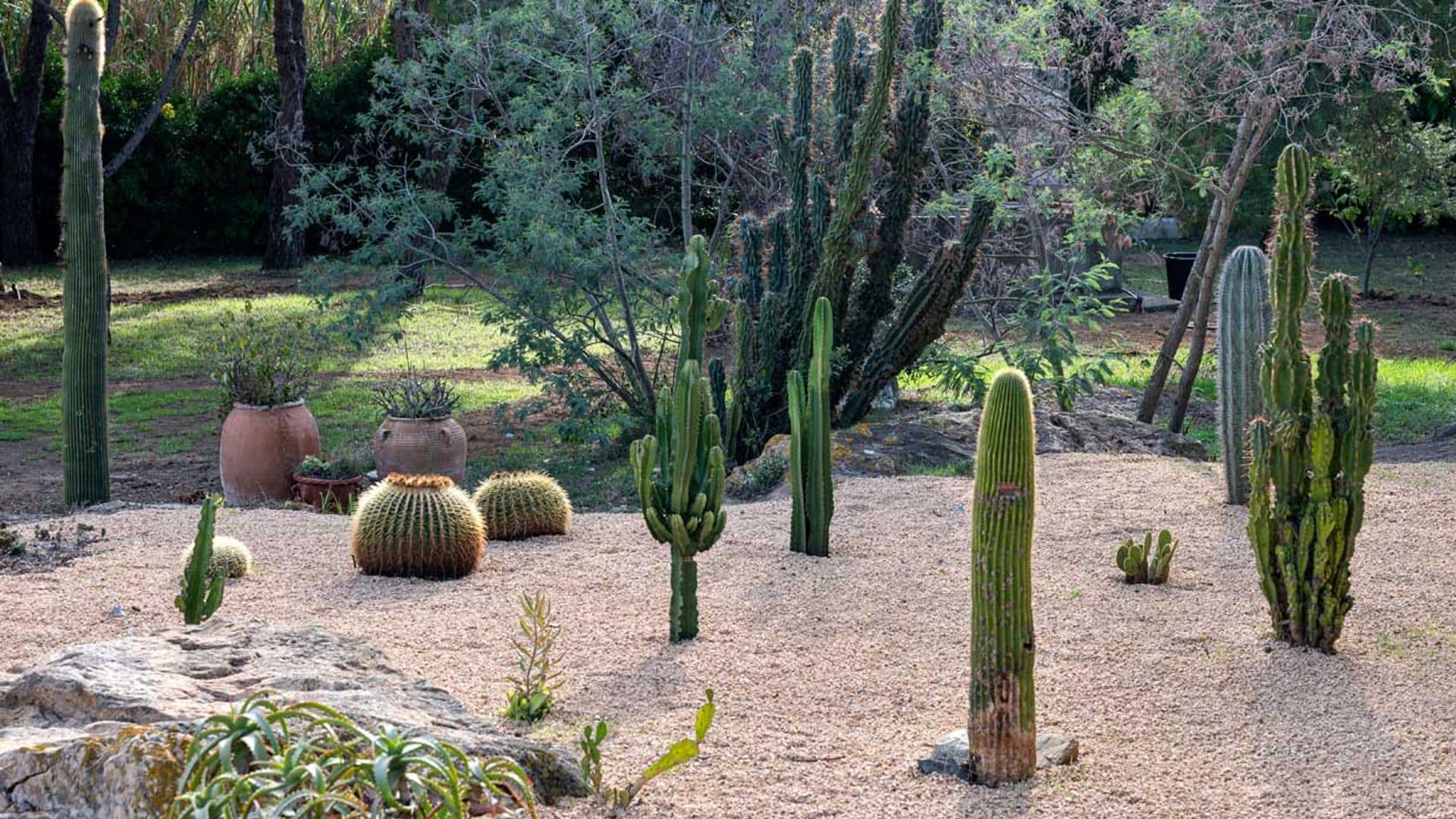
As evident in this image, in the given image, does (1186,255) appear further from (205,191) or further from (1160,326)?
(205,191)

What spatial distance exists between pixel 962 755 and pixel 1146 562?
227cm

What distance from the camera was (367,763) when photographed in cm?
264

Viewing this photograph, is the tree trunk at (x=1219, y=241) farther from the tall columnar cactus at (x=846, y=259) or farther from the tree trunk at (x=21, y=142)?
the tree trunk at (x=21, y=142)

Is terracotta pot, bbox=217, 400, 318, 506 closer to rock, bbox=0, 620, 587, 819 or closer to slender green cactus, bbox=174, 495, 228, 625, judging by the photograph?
slender green cactus, bbox=174, 495, 228, 625

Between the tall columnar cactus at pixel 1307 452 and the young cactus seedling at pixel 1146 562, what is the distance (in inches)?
32.1

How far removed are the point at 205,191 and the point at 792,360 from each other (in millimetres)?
16642

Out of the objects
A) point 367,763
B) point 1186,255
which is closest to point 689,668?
point 367,763

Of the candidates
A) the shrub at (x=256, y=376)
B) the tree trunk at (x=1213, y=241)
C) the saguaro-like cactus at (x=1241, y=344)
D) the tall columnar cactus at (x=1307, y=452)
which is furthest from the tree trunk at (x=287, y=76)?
the tall columnar cactus at (x=1307, y=452)

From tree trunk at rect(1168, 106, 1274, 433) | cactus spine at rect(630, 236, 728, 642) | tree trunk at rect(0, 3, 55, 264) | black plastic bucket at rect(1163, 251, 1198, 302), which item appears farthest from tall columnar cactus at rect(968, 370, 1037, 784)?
tree trunk at rect(0, 3, 55, 264)

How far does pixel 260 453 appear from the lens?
9453mm

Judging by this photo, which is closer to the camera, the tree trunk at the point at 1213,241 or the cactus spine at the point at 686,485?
the cactus spine at the point at 686,485

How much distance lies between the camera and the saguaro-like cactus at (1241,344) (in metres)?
7.48

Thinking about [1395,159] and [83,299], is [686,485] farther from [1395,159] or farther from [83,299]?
[1395,159]

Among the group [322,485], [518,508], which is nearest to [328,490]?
[322,485]
